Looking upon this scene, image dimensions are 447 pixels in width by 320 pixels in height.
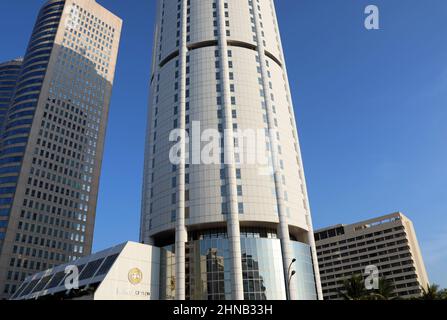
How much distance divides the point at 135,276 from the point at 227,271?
1772 centimetres

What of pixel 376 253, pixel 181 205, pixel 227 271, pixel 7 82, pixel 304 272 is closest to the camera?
pixel 227 271

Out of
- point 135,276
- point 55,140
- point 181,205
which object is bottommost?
point 135,276

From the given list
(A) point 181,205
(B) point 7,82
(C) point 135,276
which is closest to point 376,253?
(A) point 181,205

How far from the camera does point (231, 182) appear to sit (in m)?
76.8

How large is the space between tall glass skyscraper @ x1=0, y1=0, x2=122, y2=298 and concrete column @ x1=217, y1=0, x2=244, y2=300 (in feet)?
296

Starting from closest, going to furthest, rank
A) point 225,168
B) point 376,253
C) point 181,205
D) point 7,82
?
point 181,205 → point 225,168 → point 376,253 → point 7,82

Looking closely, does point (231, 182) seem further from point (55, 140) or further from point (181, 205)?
point (55, 140)

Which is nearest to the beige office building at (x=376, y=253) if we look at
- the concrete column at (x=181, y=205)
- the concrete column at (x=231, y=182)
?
the concrete column at (x=231, y=182)

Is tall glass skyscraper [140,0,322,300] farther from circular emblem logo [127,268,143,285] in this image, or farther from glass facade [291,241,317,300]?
circular emblem logo [127,268,143,285]

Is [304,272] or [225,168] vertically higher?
[225,168]

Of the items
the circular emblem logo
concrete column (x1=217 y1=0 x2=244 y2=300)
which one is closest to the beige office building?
concrete column (x1=217 y1=0 x2=244 y2=300)

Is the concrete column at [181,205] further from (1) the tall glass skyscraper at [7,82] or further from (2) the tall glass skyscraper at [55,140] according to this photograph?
(1) the tall glass skyscraper at [7,82]

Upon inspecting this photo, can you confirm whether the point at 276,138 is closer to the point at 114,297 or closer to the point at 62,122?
the point at 114,297
